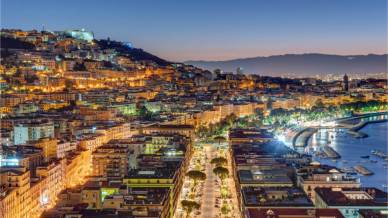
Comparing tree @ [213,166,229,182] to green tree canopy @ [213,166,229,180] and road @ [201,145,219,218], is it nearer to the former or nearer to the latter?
green tree canopy @ [213,166,229,180]

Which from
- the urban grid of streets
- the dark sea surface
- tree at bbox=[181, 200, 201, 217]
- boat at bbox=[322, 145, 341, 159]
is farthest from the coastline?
tree at bbox=[181, 200, 201, 217]

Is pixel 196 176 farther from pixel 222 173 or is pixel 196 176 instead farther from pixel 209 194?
pixel 209 194

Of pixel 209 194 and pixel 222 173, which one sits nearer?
pixel 209 194

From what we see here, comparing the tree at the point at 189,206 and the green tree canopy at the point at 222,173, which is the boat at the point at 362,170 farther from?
the tree at the point at 189,206

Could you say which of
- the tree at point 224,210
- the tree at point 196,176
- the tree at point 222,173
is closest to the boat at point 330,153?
the tree at point 222,173

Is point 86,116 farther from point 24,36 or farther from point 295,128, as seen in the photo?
point 24,36

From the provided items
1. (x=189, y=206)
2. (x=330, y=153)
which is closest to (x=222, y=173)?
(x=189, y=206)

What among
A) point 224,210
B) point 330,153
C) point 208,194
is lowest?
point 330,153

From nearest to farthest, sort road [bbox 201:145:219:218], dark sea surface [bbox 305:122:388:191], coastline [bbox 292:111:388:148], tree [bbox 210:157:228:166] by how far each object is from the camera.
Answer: road [bbox 201:145:219:218] < tree [bbox 210:157:228:166] < dark sea surface [bbox 305:122:388:191] < coastline [bbox 292:111:388:148]
